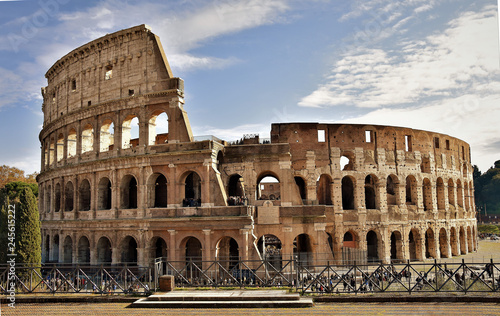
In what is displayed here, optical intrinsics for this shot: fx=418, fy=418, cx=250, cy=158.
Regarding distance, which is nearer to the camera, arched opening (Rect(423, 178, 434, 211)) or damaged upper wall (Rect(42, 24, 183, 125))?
damaged upper wall (Rect(42, 24, 183, 125))

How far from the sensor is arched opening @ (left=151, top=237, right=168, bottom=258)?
1008 inches

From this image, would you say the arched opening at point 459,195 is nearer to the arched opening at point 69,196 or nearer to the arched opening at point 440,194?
the arched opening at point 440,194

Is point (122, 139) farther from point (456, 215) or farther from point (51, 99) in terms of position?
point (456, 215)

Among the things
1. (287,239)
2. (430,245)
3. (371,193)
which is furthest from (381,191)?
(287,239)

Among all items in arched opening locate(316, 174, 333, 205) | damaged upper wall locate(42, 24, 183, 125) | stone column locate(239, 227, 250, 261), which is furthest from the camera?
arched opening locate(316, 174, 333, 205)

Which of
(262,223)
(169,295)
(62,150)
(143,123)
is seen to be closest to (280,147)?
(262,223)

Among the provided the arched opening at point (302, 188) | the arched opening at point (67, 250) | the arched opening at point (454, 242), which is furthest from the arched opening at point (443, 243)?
the arched opening at point (67, 250)

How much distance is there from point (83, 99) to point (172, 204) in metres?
11.1

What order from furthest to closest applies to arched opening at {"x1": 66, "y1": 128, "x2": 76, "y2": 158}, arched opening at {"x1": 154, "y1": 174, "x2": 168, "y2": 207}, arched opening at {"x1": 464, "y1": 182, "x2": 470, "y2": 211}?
Result: arched opening at {"x1": 464, "y1": 182, "x2": 470, "y2": 211} < arched opening at {"x1": 66, "y1": 128, "x2": 76, "y2": 158} < arched opening at {"x1": 154, "y1": 174, "x2": 168, "y2": 207}

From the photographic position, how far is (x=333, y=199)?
2956 cm

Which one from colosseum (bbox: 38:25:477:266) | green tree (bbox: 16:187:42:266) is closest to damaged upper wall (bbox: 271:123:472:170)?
colosseum (bbox: 38:25:477:266)

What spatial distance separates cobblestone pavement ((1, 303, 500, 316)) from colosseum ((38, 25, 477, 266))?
8.00 meters

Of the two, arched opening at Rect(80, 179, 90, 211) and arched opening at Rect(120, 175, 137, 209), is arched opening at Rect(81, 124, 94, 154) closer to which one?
arched opening at Rect(80, 179, 90, 211)

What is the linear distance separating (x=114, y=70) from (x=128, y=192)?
8.23 metres
